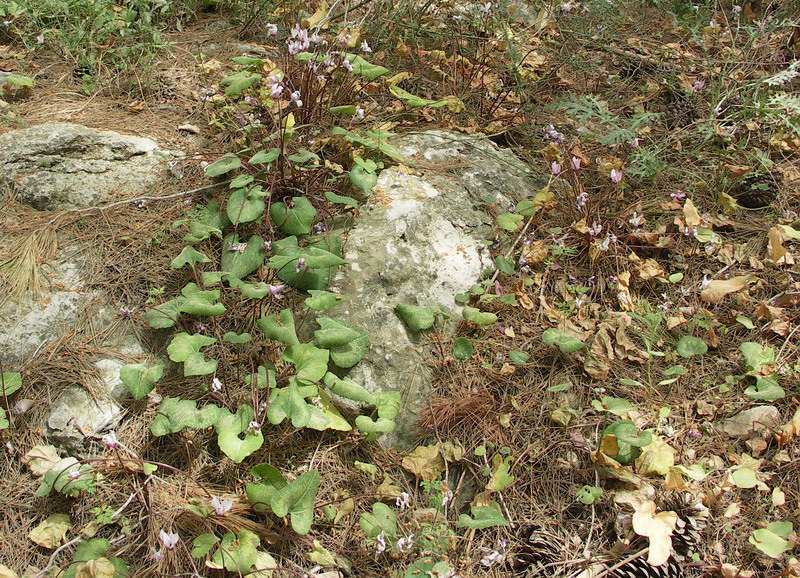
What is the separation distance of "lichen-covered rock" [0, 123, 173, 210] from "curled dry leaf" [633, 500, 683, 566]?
2665 millimetres

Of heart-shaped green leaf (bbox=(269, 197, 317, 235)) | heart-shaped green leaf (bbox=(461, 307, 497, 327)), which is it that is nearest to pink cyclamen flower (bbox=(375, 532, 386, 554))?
heart-shaped green leaf (bbox=(461, 307, 497, 327))

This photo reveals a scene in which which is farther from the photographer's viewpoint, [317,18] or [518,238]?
[317,18]

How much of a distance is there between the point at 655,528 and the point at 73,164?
3.06m

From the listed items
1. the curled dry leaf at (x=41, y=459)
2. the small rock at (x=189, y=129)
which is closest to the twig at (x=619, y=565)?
the curled dry leaf at (x=41, y=459)

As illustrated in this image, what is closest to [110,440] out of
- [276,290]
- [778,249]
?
[276,290]

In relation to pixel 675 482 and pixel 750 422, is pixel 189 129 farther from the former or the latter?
pixel 750 422

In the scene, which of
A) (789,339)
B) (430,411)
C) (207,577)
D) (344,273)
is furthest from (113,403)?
(789,339)

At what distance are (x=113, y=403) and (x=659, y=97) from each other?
3467 millimetres

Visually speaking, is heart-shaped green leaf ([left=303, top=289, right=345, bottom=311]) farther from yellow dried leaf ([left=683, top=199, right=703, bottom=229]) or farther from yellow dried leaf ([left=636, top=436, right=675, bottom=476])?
yellow dried leaf ([left=683, top=199, right=703, bottom=229])

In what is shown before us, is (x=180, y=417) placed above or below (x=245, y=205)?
below

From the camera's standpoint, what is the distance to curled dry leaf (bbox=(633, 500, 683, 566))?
6.58ft

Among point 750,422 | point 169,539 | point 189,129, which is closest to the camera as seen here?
point 169,539

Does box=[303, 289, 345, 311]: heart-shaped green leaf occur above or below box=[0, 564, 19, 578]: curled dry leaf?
above

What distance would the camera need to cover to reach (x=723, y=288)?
2.76 metres
